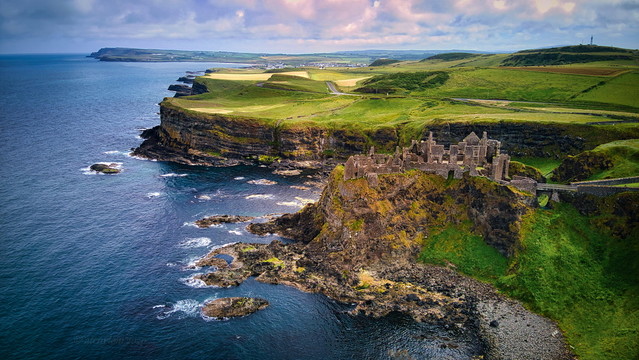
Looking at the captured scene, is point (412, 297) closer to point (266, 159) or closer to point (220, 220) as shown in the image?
point (220, 220)

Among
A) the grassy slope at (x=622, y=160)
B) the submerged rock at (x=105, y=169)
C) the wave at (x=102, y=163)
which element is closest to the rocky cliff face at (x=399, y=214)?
the grassy slope at (x=622, y=160)

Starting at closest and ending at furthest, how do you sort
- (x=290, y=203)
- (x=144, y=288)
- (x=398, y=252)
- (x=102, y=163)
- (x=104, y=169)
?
(x=144, y=288), (x=398, y=252), (x=290, y=203), (x=104, y=169), (x=102, y=163)

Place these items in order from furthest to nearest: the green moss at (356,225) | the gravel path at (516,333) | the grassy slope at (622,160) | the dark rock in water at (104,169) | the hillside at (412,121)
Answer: the dark rock in water at (104,169), the hillside at (412,121), the green moss at (356,225), the grassy slope at (622,160), the gravel path at (516,333)

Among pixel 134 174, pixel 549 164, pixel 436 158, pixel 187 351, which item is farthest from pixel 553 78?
pixel 187 351

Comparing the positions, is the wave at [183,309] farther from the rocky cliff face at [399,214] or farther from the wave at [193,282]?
the rocky cliff face at [399,214]

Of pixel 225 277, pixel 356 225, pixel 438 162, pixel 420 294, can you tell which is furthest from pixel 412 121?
pixel 225 277

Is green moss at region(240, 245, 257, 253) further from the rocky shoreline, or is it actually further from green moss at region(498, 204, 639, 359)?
green moss at region(498, 204, 639, 359)
